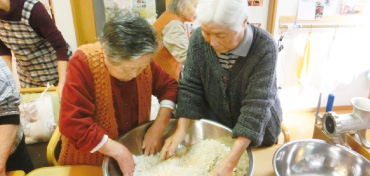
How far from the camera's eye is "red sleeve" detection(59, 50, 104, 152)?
897mm

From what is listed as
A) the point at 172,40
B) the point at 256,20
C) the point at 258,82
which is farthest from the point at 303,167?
the point at 256,20

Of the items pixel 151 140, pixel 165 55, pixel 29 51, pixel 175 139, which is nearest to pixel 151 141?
pixel 151 140

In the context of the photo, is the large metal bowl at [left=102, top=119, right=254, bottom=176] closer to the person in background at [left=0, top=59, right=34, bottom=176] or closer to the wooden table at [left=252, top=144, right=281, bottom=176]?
the wooden table at [left=252, top=144, right=281, bottom=176]

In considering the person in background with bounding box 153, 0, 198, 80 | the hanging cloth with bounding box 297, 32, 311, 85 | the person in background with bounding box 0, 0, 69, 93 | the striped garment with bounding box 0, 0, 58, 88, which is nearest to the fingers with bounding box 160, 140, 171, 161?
the person in background with bounding box 153, 0, 198, 80

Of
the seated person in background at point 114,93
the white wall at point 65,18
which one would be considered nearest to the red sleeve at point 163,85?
the seated person in background at point 114,93

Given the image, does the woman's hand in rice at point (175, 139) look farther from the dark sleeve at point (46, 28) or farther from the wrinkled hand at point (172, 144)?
the dark sleeve at point (46, 28)

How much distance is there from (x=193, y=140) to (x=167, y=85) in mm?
303

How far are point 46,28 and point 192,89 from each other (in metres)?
1.04

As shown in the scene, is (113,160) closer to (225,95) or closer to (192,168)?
(192,168)

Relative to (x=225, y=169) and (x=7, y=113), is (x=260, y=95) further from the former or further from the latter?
(x=7, y=113)

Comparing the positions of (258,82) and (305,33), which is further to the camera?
(305,33)

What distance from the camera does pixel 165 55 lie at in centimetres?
193

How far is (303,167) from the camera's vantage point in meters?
1.15

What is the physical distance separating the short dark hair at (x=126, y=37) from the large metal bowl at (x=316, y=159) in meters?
0.71
